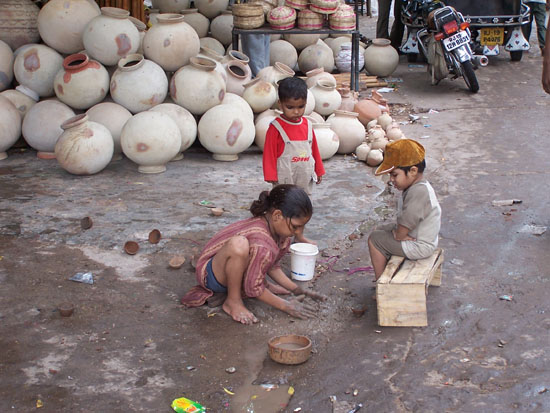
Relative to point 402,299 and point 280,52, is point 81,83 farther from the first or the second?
point 402,299

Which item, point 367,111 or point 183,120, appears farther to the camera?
point 367,111

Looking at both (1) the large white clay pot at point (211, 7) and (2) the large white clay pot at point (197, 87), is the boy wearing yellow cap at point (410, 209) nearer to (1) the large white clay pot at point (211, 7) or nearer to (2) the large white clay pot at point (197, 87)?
(2) the large white clay pot at point (197, 87)

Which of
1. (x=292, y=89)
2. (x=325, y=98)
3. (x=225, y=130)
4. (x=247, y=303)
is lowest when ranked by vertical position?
(x=247, y=303)

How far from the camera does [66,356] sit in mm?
3373

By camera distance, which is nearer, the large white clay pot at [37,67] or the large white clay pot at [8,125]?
the large white clay pot at [8,125]

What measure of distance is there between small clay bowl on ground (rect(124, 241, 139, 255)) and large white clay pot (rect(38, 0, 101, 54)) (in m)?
3.32

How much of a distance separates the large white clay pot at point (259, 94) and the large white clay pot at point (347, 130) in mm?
692

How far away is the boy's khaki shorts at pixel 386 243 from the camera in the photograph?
3.90 meters

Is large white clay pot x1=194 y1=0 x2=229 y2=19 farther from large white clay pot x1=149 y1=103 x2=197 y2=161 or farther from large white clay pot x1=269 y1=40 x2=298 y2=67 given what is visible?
large white clay pot x1=149 y1=103 x2=197 y2=161

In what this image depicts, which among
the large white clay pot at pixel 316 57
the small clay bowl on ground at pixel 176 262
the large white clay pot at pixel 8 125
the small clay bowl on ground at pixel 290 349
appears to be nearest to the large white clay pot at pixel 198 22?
the large white clay pot at pixel 316 57

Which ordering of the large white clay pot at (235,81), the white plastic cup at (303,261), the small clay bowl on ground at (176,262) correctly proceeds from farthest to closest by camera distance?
the large white clay pot at (235,81)
the small clay bowl on ground at (176,262)
the white plastic cup at (303,261)

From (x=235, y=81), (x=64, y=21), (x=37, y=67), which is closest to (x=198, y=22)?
(x=235, y=81)

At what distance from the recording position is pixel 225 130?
6590mm

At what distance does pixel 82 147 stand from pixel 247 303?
2.95 m
